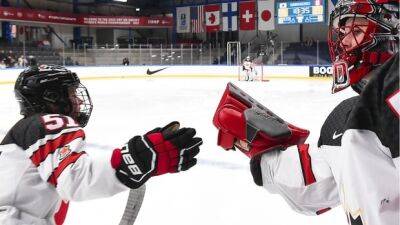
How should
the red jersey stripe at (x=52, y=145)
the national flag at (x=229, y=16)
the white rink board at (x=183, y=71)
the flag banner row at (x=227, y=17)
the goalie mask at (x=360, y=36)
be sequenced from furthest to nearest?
the national flag at (x=229, y=16) → the flag banner row at (x=227, y=17) → the white rink board at (x=183, y=71) → the red jersey stripe at (x=52, y=145) → the goalie mask at (x=360, y=36)

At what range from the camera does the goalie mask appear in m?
1.04

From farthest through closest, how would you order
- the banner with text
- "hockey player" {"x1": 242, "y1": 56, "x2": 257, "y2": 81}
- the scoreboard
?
the banner with text → the scoreboard → "hockey player" {"x1": 242, "y1": 56, "x2": 257, "y2": 81}

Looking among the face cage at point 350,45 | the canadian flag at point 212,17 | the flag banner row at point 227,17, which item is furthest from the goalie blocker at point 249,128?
the canadian flag at point 212,17

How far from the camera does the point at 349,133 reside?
0.75 m

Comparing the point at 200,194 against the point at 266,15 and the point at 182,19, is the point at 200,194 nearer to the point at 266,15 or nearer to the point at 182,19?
the point at 266,15

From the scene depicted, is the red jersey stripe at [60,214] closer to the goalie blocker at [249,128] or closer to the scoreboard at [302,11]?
the goalie blocker at [249,128]

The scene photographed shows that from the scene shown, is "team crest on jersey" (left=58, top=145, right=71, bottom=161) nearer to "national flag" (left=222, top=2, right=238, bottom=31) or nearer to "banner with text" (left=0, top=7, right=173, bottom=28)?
"banner with text" (left=0, top=7, right=173, bottom=28)

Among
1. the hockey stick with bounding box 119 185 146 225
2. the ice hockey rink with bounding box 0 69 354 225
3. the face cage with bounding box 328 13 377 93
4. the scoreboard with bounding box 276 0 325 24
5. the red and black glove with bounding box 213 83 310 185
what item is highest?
the scoreboard with bounding box 276 0 325 24

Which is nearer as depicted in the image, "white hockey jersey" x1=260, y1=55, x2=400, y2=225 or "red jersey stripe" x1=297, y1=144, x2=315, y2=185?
"white hockey jersey" x1=260, y1=55, x2=400, y2=225

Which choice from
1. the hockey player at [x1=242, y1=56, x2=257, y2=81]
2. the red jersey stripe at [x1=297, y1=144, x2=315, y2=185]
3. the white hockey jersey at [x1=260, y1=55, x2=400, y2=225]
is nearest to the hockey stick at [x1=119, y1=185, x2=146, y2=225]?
the red jersey stripe at [x1=297, y1=144, x2=315, y2=185]

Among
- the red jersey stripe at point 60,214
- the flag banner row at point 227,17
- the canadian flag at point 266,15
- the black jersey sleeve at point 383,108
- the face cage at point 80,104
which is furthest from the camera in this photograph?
the flag banner row at point 227,17

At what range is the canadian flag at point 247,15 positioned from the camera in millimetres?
21500

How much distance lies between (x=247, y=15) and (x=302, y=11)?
11.9ft

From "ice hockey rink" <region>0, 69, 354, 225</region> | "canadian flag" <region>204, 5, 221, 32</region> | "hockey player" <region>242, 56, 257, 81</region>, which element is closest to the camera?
"ice hockey rink" <region>0, 69, 354, 225</region>
